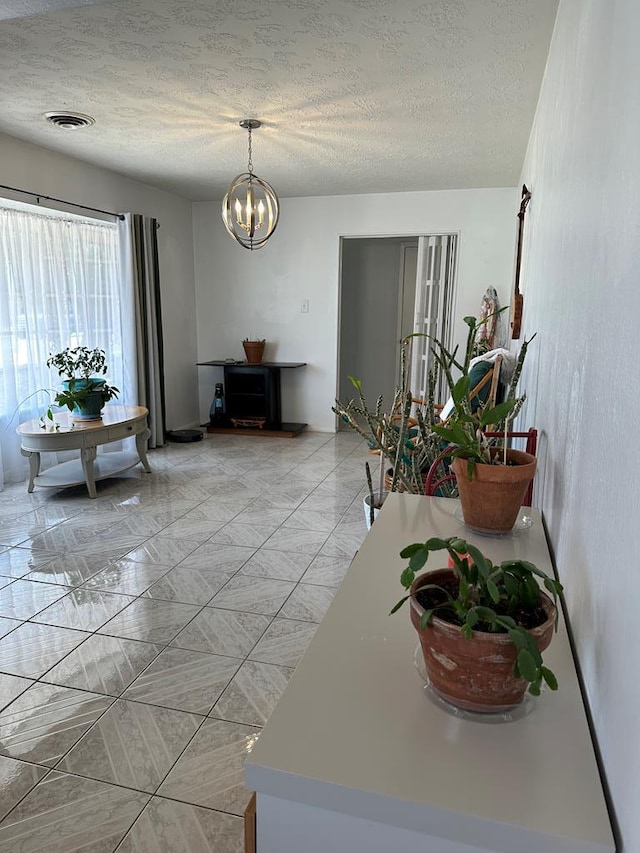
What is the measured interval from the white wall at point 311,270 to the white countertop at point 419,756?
15.9 feet

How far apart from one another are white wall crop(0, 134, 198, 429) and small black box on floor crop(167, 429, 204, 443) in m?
0.20

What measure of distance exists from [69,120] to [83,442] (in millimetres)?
1944

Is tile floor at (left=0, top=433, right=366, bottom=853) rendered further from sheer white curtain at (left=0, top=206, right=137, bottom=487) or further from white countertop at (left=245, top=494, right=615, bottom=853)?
white countertop at (left=245, top=494, right=615, bottom=853)

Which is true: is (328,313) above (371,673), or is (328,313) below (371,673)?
above

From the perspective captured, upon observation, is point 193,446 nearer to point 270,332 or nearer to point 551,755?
point 270,332

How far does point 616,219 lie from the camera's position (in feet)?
2.65

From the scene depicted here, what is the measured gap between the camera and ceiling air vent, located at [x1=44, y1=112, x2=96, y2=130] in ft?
10.6

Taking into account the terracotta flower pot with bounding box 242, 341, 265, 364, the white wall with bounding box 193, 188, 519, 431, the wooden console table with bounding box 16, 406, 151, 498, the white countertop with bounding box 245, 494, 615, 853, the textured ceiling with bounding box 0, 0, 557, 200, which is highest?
the textured ceiling with bounding box 0, 0, 557, 200

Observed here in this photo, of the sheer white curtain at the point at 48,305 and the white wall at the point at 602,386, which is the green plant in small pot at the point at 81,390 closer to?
the sheer white curtain at the point at 48,305

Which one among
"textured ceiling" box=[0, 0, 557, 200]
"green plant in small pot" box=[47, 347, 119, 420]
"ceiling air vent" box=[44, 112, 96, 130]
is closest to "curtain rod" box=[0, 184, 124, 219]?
"textured ceiling" box=[0, 0, 557, 200]

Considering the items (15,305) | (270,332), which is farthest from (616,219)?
(270,332)

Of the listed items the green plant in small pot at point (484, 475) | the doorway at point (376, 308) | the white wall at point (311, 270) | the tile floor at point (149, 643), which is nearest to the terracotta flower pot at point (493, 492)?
the green plant in small pot at point (484, 475)

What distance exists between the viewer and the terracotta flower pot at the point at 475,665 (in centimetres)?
70

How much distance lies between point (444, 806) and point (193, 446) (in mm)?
4909
